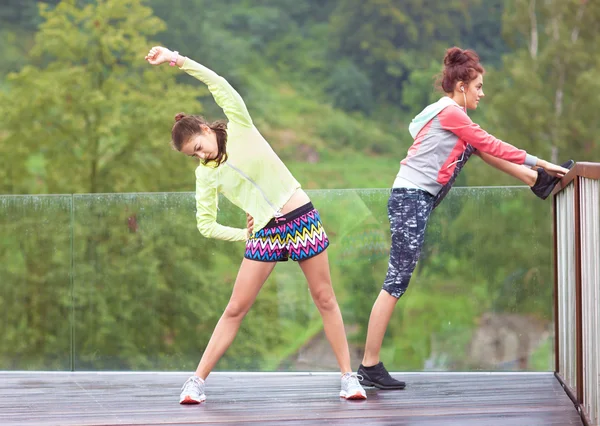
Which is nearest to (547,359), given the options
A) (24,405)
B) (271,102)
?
(24,405)

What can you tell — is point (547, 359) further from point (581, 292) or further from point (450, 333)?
point (581, 292)

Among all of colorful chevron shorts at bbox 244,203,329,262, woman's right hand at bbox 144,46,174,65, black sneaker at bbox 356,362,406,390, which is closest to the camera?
woman's right hand at bbox 144,46,174,65

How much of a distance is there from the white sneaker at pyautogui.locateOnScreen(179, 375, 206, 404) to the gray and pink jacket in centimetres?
117

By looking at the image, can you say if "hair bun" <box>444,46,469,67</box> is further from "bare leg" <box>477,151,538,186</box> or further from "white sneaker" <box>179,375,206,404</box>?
"white sneaker" <box>179,375,206,404</box>

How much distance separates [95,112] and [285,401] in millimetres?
16581

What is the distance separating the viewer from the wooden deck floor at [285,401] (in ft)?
9.96

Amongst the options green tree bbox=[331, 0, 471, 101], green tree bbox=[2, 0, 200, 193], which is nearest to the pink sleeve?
green tree bbox=[2, 0, 200, 193]

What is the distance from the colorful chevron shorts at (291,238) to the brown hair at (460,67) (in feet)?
2.70

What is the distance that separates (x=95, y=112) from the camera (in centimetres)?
1916

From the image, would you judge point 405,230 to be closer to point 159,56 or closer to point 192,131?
point 192,131

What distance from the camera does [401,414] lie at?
3109 mm

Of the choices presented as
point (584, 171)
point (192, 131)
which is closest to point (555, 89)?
point (192, 131)

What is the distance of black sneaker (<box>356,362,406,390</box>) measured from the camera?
3.68 m

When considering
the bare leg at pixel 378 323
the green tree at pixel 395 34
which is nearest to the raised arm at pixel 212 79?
the bare leg at pixel 378 323
